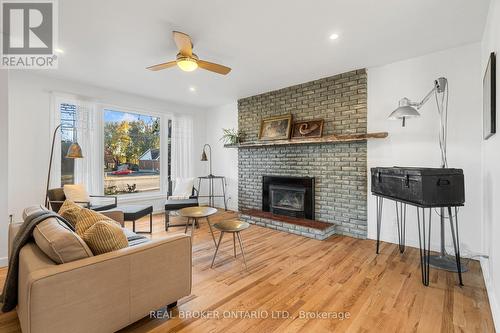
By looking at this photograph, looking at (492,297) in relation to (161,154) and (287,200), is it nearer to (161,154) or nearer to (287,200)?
(287,200)

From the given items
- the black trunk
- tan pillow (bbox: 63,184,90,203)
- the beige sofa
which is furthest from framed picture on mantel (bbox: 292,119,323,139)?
tan pillow (bbox: 63,184,90,203)

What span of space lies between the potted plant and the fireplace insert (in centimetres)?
109

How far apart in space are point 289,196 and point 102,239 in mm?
3373

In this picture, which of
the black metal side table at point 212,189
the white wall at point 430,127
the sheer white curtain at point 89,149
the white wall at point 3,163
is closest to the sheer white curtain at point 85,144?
the sheer white curtain at point 89,149

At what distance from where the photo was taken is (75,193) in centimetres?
371

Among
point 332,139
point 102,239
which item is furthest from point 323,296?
point 332,139

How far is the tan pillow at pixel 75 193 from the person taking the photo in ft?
12.0

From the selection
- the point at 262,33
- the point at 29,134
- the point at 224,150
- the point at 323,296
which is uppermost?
the point at 262,33

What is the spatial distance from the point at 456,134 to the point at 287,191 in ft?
8.47

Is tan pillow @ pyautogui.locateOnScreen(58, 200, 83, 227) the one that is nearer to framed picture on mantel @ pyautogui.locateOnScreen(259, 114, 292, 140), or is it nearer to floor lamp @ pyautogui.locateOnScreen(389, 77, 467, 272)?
framed picture on mantel @ pyautogui.locateOnScreen(259, 114, 292, 140)

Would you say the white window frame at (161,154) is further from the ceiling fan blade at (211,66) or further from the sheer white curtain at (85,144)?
the ceiling fan blade at (211,66)

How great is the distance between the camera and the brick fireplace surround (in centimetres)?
359

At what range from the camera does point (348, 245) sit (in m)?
3.29
